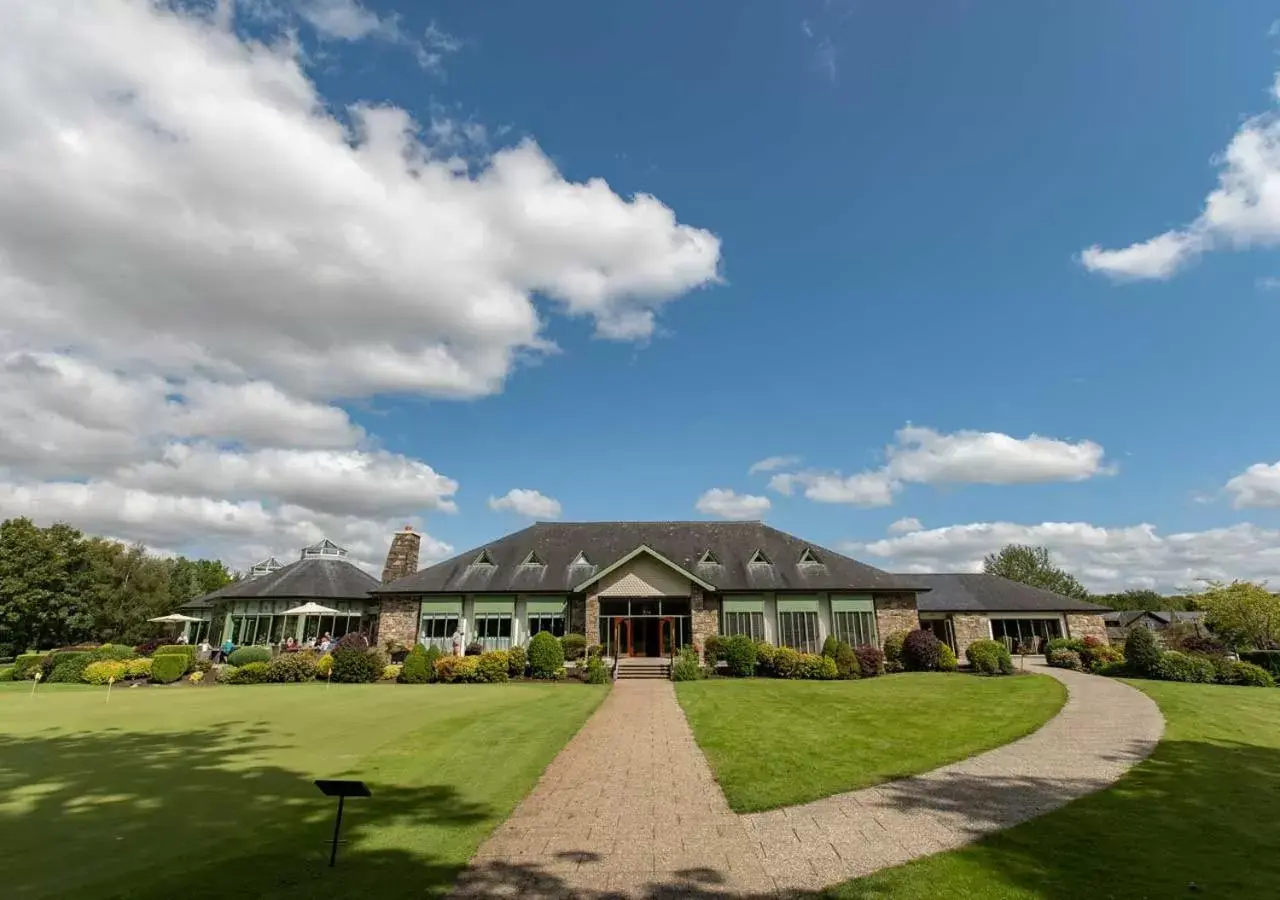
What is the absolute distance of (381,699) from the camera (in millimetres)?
19031

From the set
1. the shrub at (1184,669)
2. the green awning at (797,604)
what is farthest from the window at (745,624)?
the shrub at (1184,669)

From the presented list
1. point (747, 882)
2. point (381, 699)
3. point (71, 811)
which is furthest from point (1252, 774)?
point (381, 699)

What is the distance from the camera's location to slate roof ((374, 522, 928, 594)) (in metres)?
30.8

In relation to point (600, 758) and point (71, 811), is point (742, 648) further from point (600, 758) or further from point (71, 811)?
point (71, 811)

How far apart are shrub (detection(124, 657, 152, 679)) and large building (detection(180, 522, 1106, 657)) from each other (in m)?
9.11

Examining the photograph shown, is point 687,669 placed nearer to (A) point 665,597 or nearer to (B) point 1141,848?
(A) point 665,597

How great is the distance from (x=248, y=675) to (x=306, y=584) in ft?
46.4

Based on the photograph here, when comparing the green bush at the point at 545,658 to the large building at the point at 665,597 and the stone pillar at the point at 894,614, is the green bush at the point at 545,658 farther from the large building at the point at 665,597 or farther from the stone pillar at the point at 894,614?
the stone pillar at the point at 894,614

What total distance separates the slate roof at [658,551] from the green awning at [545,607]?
0.62 m

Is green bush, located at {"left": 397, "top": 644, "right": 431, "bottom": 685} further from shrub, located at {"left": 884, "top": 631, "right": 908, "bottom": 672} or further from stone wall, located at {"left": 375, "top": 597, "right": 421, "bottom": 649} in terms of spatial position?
shrub, located at {"left": 884, "top": 631, "right": 908, "bottom": 672}

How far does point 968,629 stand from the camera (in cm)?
3541

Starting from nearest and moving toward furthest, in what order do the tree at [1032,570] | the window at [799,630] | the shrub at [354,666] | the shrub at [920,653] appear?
the shrub at [354,666], the shrub at [920,653], the window at [799,630], the tree at [1032,570]

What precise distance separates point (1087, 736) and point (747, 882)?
11048 mm

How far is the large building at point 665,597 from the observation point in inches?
1179
